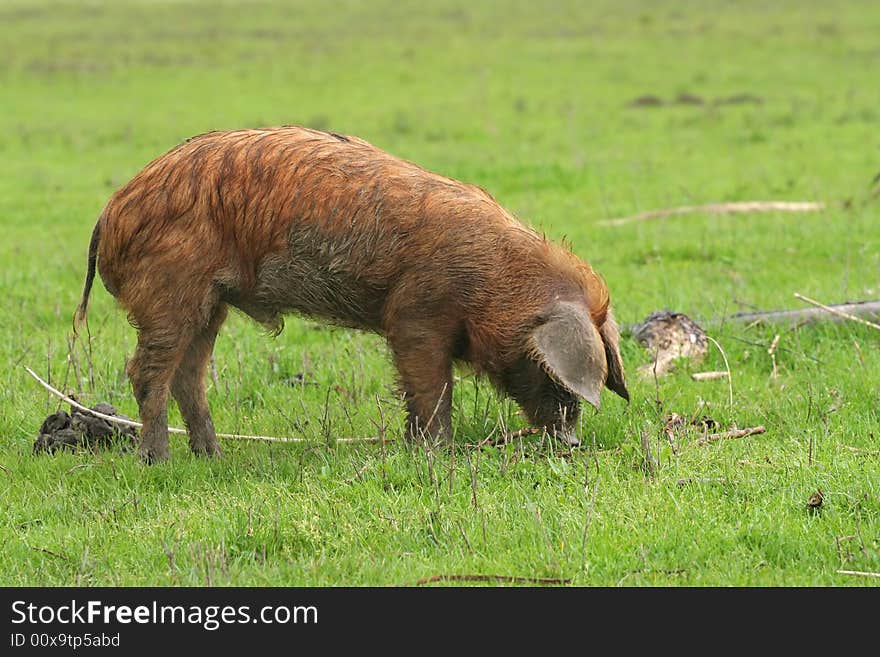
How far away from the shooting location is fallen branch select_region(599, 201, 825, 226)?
12.9 m

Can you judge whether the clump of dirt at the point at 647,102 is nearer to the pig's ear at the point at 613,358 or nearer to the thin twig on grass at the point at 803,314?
the thin twig on grass at the point at 803,314

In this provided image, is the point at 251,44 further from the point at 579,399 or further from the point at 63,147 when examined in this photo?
the point at 579,399

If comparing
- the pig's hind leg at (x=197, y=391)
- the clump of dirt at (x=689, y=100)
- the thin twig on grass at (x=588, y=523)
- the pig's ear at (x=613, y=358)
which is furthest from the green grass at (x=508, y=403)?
the clump of dirt at (x=689, y=100)

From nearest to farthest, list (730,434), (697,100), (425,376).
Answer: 1. (425,376)
2. (730,434)
3. (697,100)

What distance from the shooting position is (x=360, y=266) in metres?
6.33

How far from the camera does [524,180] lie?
15242 mm

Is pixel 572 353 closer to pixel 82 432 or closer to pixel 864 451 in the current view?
pixel 864 451

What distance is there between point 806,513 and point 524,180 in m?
10.2

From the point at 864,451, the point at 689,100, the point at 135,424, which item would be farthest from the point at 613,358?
the point at 689,100

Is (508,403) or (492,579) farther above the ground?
(492,579)

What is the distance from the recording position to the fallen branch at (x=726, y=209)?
508 inches

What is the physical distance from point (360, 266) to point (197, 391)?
121 cm

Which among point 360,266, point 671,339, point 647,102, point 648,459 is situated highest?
point 360,266

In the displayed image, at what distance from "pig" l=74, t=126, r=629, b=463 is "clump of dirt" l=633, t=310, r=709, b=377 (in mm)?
1517
